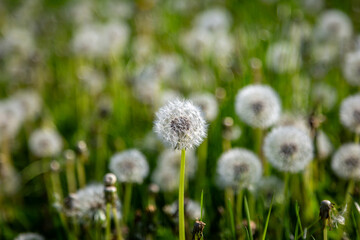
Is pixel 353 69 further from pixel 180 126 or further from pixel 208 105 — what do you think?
pixel 180 126

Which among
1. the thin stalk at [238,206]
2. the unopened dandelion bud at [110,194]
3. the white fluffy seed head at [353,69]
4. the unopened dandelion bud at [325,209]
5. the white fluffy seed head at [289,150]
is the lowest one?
the thin stalk at [238,206]

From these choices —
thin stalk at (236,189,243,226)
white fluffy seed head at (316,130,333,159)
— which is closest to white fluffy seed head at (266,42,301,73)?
white fluffy seed head at (316,130,333,159)

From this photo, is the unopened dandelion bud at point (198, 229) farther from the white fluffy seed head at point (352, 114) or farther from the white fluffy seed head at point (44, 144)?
the white fluffy seed head at point (44, 144)

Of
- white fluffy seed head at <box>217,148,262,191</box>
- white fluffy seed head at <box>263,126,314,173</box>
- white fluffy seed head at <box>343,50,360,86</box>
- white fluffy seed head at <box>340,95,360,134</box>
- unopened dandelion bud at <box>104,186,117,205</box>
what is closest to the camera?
unopened dandelion bud at <box>104,186,117,205</box>

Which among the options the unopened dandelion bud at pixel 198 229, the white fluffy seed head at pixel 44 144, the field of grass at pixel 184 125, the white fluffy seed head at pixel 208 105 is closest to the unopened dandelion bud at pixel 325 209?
the field of grass at pixel 184 125

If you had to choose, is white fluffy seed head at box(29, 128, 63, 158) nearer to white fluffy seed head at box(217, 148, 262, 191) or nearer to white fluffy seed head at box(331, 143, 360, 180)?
white fluffy seed head at box(217, 148, 262, 191)

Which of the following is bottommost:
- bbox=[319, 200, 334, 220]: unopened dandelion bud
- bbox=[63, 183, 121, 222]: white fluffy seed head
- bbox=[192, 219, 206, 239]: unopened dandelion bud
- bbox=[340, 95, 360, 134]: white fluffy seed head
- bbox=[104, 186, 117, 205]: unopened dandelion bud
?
bbox=[63, 183, 121, 222]: white fluffy seed head

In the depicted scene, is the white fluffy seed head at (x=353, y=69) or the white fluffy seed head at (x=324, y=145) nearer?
the white fluffy seed head at (x=324, y=145)
